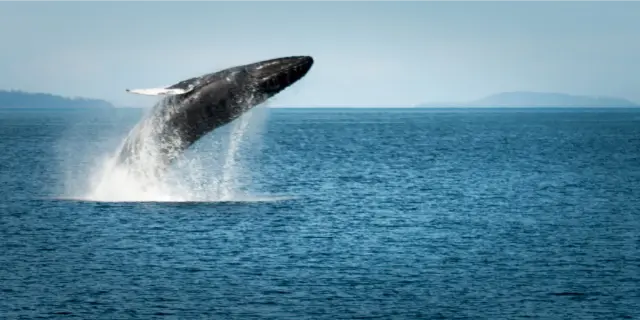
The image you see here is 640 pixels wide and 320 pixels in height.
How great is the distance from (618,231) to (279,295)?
18.9 m

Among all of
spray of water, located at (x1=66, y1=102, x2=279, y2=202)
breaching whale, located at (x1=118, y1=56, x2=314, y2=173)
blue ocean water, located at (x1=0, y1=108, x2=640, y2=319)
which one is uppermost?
breaching whale, located at (x1=118, y1=56, x2=314, y2=173)

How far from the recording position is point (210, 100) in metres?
39.8

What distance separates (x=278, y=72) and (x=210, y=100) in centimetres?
298

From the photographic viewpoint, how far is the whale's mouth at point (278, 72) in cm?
3803

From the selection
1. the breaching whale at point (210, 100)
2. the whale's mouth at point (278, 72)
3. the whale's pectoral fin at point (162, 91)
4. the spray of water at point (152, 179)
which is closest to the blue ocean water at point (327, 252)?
the spray of water at point (152, 179)

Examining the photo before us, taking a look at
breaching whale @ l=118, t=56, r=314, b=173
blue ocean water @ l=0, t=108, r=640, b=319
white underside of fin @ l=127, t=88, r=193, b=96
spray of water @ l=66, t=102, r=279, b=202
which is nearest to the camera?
blue ocean water @ l=0, t=108, r=640, b=319

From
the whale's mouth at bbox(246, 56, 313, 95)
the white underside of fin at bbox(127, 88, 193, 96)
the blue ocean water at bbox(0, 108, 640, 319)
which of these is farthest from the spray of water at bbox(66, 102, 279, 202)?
the white underside of fin at bbox(127, 88, 193, 96)

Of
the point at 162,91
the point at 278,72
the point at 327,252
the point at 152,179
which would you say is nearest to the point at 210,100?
the point at 278,72

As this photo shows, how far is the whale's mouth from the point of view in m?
38.0

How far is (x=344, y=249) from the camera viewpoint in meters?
38.4

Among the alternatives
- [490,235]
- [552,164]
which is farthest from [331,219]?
[552,164]

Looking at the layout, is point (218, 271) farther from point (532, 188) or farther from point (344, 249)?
point (532, 188)

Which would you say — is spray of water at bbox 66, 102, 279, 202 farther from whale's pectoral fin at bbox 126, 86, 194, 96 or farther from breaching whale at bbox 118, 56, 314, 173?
whale's pectoral fin at bbox 126, 86, 194, 96

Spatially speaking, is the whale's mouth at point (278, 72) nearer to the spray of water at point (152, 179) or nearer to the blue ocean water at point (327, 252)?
the spray of water at point (152, 179)
